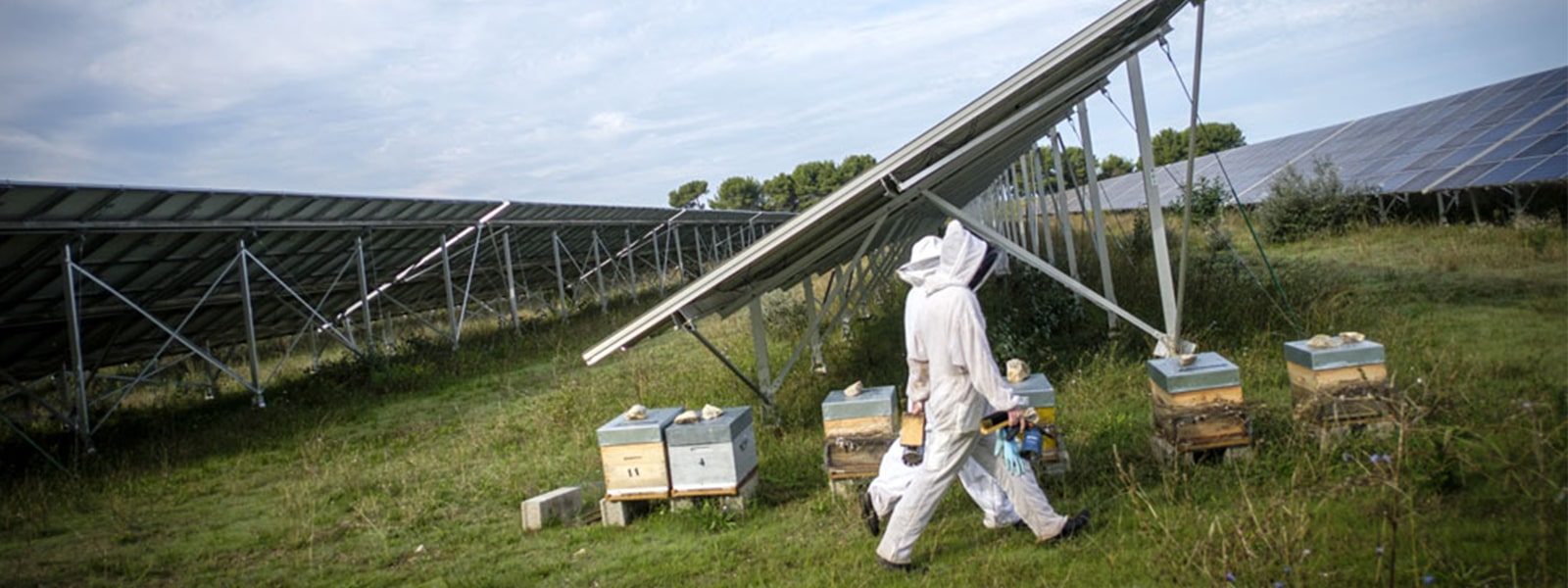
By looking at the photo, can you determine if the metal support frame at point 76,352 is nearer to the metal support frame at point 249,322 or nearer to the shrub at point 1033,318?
the metal support frame at point 249,322

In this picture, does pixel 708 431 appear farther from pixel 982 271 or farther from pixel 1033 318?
pixel 1033 318

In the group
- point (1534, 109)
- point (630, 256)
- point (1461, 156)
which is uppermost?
point (630, 256)

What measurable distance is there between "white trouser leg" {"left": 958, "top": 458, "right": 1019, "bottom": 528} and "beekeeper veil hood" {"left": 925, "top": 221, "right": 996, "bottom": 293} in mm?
1176

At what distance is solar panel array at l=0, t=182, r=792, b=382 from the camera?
443 inches

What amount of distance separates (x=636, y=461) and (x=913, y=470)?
7.30 ft

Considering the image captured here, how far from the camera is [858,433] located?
21.5 feet

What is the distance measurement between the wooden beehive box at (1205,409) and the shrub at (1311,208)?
1106 centimetres

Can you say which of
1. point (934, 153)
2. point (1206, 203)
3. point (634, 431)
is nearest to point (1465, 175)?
point (1206, 203)

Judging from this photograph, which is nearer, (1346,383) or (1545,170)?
(1346,383)

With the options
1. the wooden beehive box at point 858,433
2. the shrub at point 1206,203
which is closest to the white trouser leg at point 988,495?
the wooden beehive box at point 858,433

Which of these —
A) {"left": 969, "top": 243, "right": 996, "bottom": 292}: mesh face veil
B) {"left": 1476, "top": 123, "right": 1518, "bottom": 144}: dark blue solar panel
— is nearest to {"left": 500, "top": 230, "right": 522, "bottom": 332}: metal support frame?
{"left": 969, "top": 243, "right": 996, "bottom": 292}: mesh face veil

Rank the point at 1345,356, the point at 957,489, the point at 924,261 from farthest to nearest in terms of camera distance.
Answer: the point at 957,489 < the point at 1345,356 < the point at 924,261

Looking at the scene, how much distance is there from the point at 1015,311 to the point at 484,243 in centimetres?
1429

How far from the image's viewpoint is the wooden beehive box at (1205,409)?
229 inches
